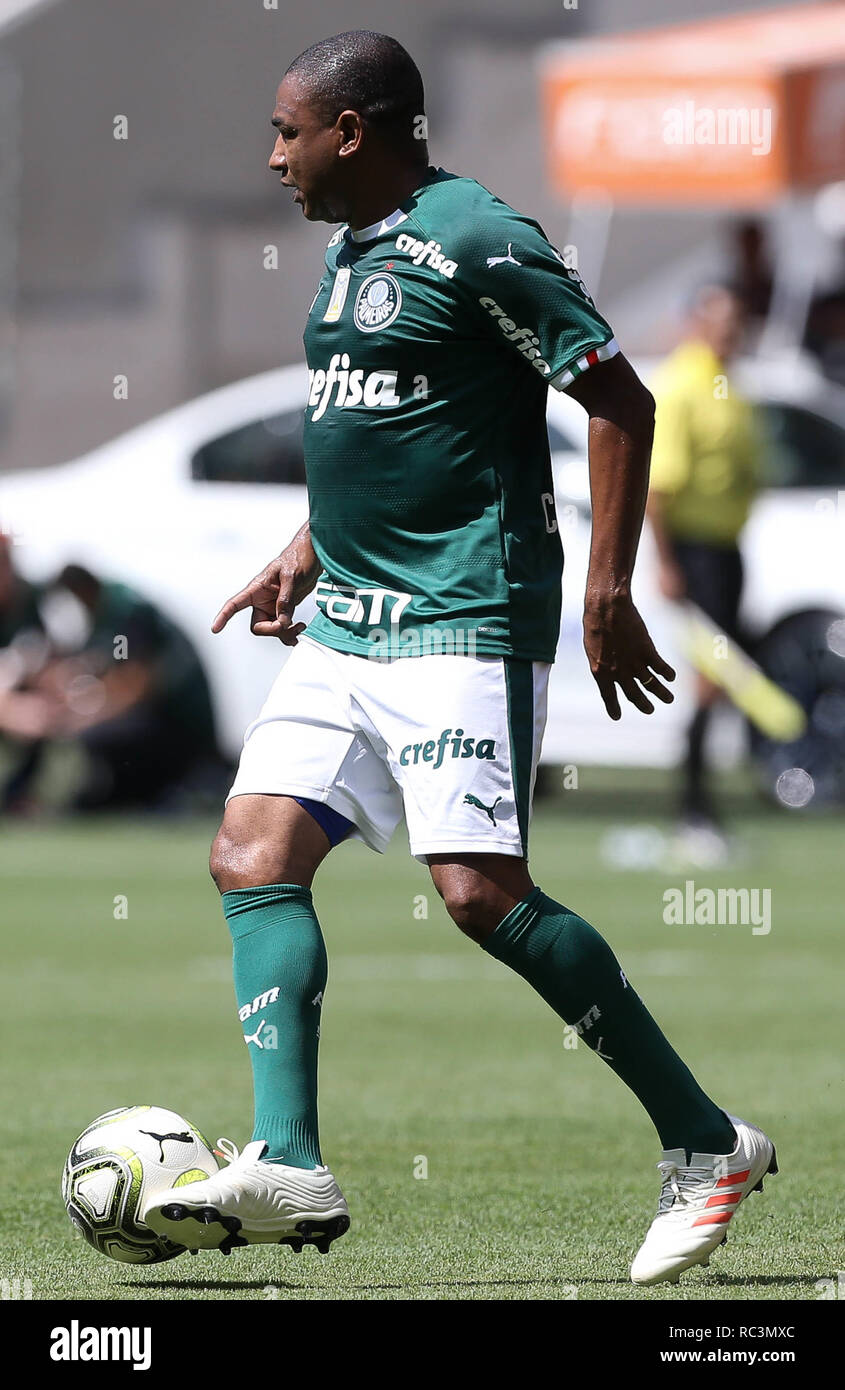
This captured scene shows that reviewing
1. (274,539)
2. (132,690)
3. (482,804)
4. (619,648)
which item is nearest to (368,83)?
(619,648)

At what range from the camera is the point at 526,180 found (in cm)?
2103

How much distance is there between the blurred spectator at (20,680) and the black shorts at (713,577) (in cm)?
347

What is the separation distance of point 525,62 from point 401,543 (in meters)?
18.5

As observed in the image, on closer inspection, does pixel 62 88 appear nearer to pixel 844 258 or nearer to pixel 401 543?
pixel 844 258

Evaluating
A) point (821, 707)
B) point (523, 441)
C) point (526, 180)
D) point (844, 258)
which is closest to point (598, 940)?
point (523, 441)

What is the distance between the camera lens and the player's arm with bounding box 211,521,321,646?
4906mm

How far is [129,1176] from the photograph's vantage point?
4457 mm

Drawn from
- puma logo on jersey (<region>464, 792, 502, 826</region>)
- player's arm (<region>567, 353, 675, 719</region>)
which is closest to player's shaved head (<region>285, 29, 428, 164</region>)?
player's arm (<region>567, 353, 675, 719</region>)

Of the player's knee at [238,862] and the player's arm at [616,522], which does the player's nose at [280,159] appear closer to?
the player's arm at [616,522]

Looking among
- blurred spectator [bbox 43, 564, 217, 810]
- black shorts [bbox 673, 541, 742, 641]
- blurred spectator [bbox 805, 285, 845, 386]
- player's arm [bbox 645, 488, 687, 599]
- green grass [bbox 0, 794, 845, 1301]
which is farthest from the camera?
blurred spectator [bbox 805, 285, 845, 386]

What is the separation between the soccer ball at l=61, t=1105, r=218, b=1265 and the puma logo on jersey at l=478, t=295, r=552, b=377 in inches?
58.7

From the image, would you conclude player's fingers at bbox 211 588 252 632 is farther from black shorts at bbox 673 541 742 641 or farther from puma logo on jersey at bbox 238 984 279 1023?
black shorts at bbox 673 541 742 641

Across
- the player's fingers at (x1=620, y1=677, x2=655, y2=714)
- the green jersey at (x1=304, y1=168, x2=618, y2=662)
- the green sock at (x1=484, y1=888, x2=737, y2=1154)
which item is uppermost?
the green jersey at (x1=304, y1=168, x2=618, y2=662)

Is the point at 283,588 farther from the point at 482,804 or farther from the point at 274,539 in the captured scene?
the point at 274,539
